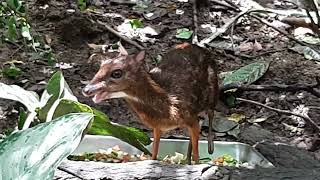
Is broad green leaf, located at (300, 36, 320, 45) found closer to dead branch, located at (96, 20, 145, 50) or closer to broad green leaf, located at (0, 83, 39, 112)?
dead branch, located at (96, 20, 145, 50)

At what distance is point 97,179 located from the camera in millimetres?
2271

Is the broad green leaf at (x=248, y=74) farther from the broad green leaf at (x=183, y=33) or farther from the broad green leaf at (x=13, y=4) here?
the broad green leaf at (x=13, y=4)

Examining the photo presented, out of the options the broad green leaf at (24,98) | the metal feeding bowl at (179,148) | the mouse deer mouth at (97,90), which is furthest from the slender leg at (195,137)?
the broad green leaf at (24,98)

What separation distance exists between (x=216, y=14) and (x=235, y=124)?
5.01ft

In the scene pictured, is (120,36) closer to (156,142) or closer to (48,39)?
(48,39)

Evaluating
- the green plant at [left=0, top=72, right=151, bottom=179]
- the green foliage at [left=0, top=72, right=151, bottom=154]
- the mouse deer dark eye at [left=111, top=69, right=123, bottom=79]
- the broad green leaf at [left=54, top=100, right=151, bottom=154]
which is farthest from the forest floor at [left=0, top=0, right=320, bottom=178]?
the green plant at [left=0, top=72, right=151, bottom=179]

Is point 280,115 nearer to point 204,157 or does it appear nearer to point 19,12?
point 204,157

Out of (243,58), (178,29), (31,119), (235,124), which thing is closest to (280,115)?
(235,124)

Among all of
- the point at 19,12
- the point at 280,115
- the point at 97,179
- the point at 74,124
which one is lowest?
the point at 280,115

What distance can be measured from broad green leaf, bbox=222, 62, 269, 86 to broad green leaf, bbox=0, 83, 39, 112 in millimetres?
1308

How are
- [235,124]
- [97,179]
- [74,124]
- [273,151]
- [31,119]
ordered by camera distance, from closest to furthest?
[74,124]
[97,179]
[31,119]
[273,151]
[235,124]

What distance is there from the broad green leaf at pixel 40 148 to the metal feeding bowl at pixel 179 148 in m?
1.76

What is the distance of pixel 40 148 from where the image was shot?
1.12m

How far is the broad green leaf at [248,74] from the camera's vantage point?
3.91 meters
